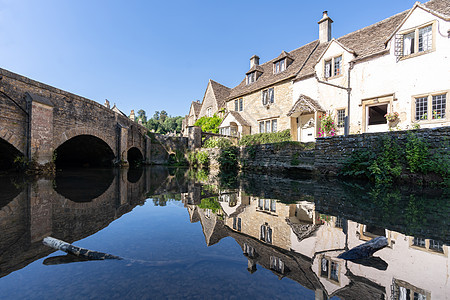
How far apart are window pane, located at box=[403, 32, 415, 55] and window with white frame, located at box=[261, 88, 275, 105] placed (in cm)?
1003

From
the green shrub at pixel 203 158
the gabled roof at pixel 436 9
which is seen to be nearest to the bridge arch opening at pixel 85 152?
the green shrub at pixel 203 158

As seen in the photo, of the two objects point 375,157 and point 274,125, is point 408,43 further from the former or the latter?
point 274,125

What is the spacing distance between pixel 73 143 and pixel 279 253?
16680mm

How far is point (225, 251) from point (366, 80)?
16.5m

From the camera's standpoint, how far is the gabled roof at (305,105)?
16.2 metres

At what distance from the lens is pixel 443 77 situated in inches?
448

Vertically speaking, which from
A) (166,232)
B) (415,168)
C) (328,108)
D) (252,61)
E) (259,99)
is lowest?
(166,232)

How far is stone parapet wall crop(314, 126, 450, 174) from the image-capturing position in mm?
6875

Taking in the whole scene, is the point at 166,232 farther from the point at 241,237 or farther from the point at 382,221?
the point at 382,221

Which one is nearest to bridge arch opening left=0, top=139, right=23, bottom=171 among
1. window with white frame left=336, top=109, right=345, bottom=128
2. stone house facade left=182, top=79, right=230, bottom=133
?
window with white frame left=336, top=109, right=345, bottom=128

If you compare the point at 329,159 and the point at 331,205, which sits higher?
the point at 329,159

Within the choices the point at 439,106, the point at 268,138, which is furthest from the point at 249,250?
the point at 268,138

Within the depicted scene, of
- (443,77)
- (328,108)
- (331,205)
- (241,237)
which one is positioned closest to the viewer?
(241,237)

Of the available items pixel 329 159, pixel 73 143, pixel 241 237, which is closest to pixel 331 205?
pixel 241 237
